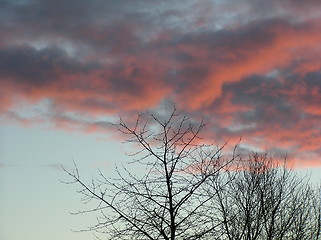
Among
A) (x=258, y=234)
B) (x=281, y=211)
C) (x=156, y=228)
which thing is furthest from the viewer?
(x=281, y=211)

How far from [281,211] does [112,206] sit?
11.5m

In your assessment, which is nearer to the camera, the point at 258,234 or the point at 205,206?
the point at 205,206

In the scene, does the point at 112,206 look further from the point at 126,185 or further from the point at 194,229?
the point at 194,229

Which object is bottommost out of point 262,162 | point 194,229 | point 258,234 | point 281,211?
point 194,229

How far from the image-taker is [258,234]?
58.2ft

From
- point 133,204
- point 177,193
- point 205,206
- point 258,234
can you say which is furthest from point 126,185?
point 258,234

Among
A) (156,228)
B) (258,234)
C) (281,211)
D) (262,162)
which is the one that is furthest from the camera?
(262,162)

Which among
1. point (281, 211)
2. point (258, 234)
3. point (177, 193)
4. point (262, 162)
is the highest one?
point (262, 162)

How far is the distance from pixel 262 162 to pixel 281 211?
2609 millimetres

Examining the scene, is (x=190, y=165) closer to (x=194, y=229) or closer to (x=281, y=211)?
(x=194, y=229)

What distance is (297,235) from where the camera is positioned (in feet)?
61.6

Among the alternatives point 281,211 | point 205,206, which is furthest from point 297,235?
point 205,206

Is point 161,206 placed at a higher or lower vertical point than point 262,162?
lower

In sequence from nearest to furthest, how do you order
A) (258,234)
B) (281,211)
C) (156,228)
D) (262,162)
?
(156,228)
(258,234)
(281,211)
(262,162)
